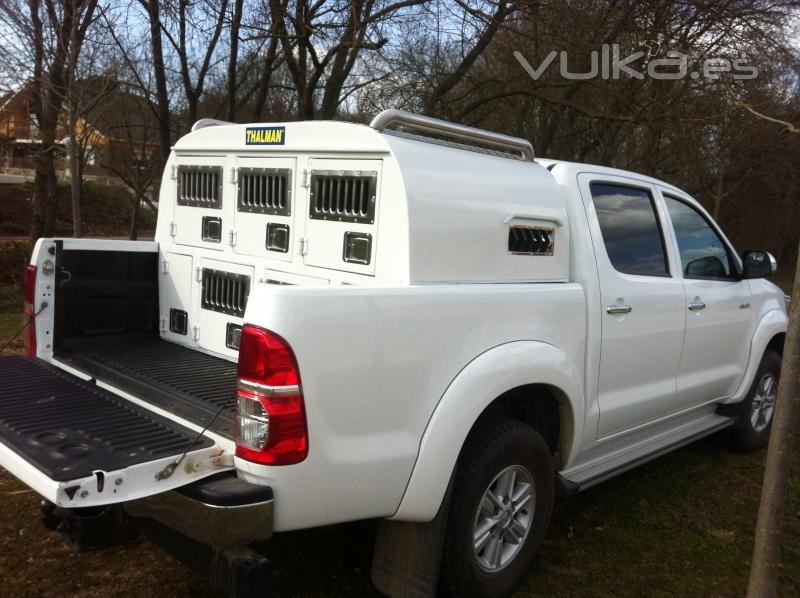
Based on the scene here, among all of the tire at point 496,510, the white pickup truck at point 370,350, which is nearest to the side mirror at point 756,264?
the white pickup truck at point 370,350

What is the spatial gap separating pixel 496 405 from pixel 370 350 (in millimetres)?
977

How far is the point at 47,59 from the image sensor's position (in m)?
7.86

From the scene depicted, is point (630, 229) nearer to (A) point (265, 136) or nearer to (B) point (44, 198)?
(A) point (265, 136)

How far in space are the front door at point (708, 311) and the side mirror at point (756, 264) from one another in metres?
0.08

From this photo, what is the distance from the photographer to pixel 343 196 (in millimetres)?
3314

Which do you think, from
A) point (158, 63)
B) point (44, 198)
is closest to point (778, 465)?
point (158, 63)

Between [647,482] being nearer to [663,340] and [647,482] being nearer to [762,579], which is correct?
[663,340]

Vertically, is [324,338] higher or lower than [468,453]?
higher

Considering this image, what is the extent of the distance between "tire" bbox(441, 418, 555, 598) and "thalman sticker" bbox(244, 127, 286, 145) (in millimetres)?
1668

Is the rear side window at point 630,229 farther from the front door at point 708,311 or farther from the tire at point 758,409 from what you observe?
the tire at point 758,409

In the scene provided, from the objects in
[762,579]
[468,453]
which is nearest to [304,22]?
[468,453]

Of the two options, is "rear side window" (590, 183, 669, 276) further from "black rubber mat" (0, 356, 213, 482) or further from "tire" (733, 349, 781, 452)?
"black rubber mat" (0, 356, 213, 482)

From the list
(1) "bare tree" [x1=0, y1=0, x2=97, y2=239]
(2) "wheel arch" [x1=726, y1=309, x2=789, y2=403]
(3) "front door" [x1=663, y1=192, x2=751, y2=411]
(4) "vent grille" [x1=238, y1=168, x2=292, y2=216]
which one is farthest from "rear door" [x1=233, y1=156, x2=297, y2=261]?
(1) "bare tree" [x1=0, y1=0, x2=97, y2=239]

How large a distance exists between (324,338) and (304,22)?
7563 millimetres
